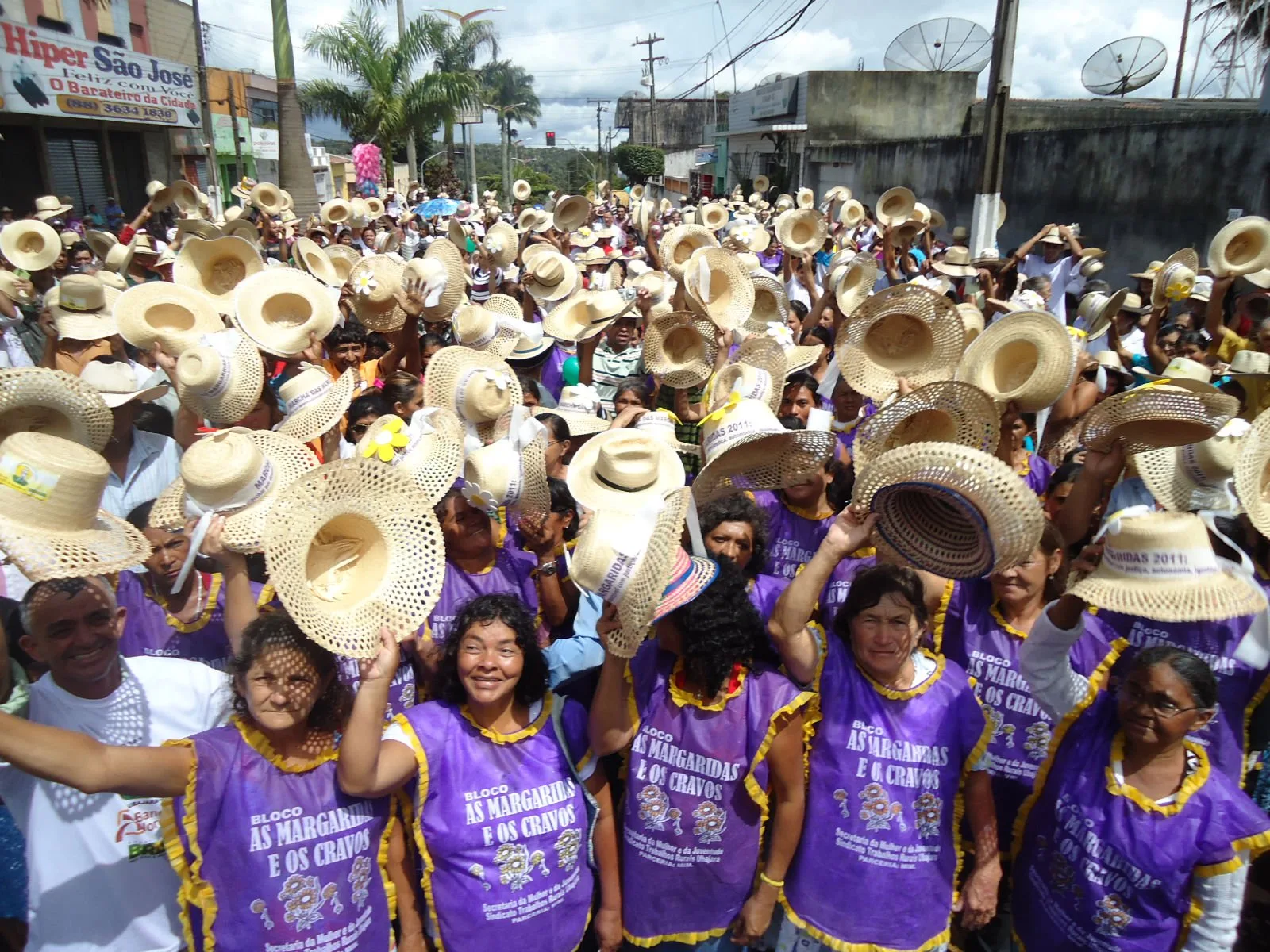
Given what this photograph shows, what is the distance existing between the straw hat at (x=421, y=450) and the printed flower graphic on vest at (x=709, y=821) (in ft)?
4.60

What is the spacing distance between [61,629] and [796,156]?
102ft

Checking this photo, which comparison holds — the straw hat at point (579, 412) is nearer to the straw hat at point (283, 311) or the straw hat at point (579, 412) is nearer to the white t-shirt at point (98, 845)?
the straw hat at point (283, 311)

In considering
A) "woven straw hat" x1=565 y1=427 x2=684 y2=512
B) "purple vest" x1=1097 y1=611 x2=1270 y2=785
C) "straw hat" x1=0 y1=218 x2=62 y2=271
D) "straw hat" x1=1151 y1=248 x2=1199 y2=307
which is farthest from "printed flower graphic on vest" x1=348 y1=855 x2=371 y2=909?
"straw hat" x1=0 y1=218 x2=62 y2=271

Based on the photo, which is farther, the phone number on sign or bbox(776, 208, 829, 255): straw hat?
the phone number on sign

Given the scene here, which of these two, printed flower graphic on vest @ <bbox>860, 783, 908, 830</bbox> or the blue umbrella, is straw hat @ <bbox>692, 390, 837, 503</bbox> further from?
the blue umbrella

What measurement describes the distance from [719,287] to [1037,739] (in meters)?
3.73

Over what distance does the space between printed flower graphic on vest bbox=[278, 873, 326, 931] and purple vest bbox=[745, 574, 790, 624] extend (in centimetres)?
160

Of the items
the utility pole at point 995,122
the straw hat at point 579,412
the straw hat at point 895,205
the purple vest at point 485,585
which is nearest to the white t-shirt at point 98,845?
the purple vest at point 485,585

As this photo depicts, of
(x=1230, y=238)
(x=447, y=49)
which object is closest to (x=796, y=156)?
(x=447, y=49)

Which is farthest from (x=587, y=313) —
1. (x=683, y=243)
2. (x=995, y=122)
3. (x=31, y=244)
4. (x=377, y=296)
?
(x=995, y=122)

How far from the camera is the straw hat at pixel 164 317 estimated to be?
4.64 m

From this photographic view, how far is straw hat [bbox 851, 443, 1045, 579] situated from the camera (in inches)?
77.9

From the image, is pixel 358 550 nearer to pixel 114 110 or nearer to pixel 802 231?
pixel 802 231

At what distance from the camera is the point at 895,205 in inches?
457
